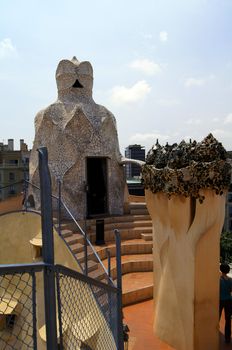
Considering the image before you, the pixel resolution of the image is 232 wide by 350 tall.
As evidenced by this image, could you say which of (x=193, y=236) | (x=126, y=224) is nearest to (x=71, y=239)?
(x=126, y=224)

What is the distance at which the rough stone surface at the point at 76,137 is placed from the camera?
1070cm

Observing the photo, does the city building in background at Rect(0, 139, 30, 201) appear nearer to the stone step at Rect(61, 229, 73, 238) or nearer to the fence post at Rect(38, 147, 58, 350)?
the stone step at Rect(61, 229, 73, 238)

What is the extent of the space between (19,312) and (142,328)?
2444 mm

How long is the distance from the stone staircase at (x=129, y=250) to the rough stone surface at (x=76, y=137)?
35.1 inches

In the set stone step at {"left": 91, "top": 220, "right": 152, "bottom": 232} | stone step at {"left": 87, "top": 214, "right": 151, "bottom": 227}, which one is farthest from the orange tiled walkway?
stone step at {"left": 87, "top": 214, "right": 151, "bottom": 227}

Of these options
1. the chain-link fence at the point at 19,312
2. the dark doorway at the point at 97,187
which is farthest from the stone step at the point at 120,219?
the chain-link fence at the point at 19,312

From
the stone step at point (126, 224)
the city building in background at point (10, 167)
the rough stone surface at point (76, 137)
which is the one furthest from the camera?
the city building in background at point (10, 167)

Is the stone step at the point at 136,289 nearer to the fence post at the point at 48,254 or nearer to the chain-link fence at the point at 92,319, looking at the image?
the chain-link fence at the point at 92,319

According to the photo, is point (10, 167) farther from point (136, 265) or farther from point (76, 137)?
point (136, 265)

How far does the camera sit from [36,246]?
765 centimetres

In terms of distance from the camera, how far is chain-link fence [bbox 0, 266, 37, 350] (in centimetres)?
163

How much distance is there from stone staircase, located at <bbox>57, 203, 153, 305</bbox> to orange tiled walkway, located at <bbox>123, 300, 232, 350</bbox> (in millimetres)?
295

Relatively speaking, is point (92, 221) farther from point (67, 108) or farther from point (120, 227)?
point (67, 108)

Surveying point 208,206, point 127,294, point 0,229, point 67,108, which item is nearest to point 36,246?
point 0,229
